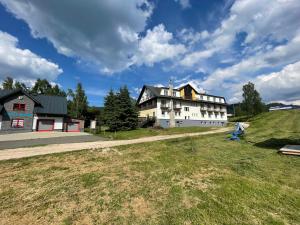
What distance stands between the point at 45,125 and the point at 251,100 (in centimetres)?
6434

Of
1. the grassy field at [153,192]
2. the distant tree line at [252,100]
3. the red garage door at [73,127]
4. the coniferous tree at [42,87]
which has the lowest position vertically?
the grassy field at [153,192]

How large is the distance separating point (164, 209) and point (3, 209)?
15.4ft

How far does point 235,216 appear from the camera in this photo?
4.02 m

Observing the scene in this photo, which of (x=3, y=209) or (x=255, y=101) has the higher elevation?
(x=255, y=101)

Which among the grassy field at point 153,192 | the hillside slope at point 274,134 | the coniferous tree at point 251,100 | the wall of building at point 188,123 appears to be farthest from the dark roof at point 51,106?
the coniferous tree at point 251,100

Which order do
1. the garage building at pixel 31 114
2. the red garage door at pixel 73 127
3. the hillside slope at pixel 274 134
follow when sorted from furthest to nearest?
the red garage door at pixel 73 127 → the garage building at pixel 31 114 → the hillside slope at pixel 274 134

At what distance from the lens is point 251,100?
56844mm

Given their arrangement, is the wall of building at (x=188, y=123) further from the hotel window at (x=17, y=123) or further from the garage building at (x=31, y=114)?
the hotel window at (x=17, y=123)

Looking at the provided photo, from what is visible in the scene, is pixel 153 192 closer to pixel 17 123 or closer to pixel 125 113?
pixel 125 113

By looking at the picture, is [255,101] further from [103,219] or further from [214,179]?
[103,219]

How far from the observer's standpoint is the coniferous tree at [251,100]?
5656cm

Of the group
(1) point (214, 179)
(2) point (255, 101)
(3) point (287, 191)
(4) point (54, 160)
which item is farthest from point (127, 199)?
(2) point (255, 101)

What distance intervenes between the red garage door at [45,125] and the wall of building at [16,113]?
1.44 m

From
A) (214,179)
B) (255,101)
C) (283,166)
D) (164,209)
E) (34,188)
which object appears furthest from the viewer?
(255,101)
